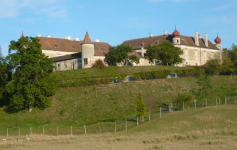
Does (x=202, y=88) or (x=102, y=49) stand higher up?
(x=102, y=49)

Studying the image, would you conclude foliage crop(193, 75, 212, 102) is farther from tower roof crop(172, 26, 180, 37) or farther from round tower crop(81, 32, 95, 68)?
tower roof crop(172, 26, 180, 37)

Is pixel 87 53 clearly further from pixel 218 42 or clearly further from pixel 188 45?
pixel 218 42

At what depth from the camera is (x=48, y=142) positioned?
27.4 m

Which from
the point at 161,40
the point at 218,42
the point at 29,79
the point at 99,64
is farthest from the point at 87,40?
the point at 218,42

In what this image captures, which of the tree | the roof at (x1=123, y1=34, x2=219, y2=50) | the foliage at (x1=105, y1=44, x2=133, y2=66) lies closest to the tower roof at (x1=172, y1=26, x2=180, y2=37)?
the roof at (x1=123, y1=34, x2=219, y2=50)

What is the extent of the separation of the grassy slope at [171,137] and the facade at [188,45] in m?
43.7

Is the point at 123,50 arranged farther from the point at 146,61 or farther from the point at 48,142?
the point at 48,142

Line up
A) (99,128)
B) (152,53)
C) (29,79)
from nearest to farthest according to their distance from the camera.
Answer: (99,128)
(29,79)
(152,53)

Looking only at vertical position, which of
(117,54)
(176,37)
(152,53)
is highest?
(176,37)

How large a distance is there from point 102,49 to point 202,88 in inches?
1307

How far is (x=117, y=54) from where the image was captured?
6781 cm

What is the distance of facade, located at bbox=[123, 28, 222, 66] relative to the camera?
80.1 m

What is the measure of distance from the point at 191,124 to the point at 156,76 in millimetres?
26072

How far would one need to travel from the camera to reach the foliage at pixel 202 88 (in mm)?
52156
